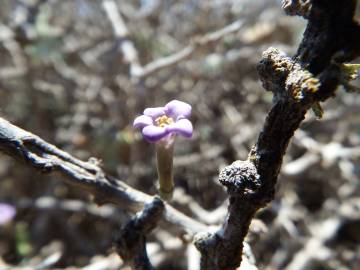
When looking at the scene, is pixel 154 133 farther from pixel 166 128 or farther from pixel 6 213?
pixel 6 213

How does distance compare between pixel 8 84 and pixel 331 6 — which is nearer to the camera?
pixel 331 6

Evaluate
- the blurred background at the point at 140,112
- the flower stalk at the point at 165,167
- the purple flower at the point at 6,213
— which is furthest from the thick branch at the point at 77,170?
the purple flower at the point at 6,213

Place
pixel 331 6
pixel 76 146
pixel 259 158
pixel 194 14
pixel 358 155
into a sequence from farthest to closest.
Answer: pixel 194 14 < pixel 76 146 < pixel 358 155 < pixel 259 158 < pixel 331 6

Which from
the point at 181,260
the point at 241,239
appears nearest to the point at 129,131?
the point at 181,260

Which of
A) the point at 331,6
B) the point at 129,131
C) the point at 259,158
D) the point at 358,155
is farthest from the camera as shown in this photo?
the point at 129,131

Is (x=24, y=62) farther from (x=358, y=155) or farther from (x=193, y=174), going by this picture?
Result: (x=358, y=155)

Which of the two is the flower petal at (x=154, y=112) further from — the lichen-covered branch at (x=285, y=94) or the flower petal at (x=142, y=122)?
the lichen-covered branch at (x=285, y=94)
